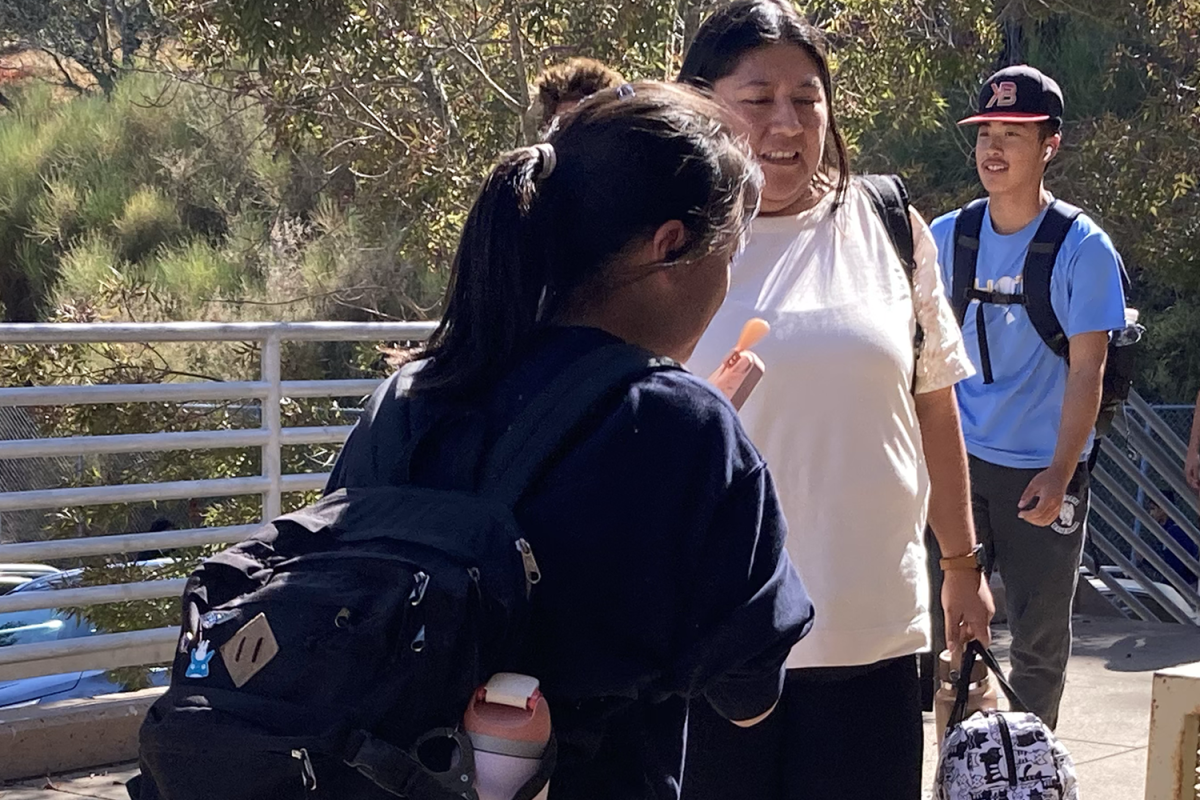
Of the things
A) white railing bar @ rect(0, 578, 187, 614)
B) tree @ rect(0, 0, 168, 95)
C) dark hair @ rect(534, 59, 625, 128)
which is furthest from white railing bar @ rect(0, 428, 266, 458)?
tree @ rect(0, 0, 168, 95)

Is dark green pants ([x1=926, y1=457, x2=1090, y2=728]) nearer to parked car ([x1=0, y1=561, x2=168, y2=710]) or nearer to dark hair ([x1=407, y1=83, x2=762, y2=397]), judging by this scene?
dark hair ([x1=407, y1=83, x2=762, y2=397])

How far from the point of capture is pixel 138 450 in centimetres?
521

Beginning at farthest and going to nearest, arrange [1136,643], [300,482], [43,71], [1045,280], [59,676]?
[43,71] < [1136,643] < [59,676] < [300,482] < [1045,280]

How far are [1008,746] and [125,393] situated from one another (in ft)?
11.7

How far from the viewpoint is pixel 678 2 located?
25.0 ft

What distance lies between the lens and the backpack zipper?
7.50 feet

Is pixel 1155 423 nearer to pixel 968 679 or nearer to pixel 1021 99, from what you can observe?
pixel 1021 99

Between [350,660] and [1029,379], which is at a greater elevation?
[350,660]

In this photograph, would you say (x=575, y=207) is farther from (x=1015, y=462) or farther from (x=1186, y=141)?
(x=1186, y=141)

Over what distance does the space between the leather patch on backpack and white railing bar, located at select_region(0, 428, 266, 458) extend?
12.1ft

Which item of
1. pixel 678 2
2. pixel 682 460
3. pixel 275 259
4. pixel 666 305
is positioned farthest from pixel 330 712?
pixel 275 259

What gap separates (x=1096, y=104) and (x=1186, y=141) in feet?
12.8

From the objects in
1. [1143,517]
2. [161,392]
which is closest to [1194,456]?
[1143,517]

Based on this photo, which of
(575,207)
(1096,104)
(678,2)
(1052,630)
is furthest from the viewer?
(1096,104)
